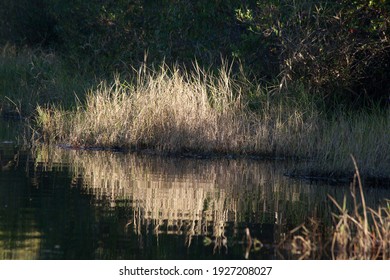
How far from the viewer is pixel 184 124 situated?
16.2m

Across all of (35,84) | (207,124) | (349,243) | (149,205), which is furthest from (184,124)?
(35,84)

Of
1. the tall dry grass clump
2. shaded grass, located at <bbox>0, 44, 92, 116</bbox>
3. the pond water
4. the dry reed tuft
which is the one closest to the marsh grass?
the dry reed tuft

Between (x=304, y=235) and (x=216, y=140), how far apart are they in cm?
706

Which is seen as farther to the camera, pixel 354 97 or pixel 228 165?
pixel 354 97

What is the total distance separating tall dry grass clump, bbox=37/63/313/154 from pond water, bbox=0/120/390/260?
625mm

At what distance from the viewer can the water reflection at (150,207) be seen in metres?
8.62

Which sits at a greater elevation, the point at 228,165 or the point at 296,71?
the point at 296,71

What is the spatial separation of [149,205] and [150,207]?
0.44ft

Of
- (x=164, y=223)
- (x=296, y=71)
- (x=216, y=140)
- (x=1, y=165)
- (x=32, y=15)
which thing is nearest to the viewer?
(x=164, y=223)

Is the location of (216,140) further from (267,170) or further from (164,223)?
(164,223)

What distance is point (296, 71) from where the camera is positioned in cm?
1822

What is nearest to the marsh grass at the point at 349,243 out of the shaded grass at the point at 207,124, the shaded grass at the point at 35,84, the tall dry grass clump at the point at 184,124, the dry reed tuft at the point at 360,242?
the dry reed tuft at the point at 360,242

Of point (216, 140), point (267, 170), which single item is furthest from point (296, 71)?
point (267, 170)
